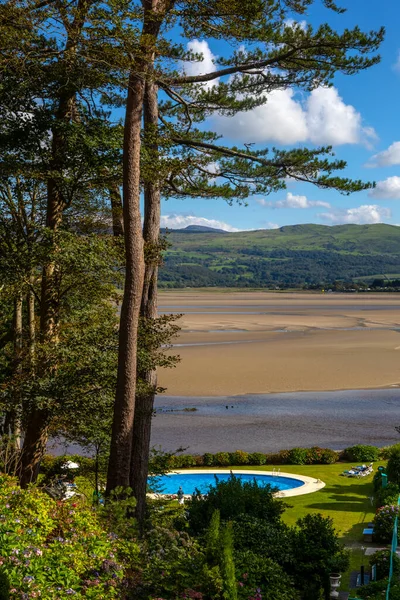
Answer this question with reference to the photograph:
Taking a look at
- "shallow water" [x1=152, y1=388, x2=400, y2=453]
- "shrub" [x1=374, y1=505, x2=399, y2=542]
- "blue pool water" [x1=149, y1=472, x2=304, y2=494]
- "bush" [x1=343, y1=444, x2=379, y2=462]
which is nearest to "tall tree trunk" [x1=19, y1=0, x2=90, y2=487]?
"shrub" [x1=374, y1=505, x2=399, y2=542]

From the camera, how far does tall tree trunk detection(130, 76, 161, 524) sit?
1270cm

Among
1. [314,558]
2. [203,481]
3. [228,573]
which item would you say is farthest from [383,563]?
[203,481]

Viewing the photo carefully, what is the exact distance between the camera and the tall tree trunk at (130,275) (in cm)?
1143

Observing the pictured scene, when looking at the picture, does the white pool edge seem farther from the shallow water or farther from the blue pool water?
the shallow water

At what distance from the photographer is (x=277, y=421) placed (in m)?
31.9

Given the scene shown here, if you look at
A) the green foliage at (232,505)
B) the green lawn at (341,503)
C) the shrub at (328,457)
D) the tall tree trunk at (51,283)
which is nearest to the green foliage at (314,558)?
the green foliage at (232,505)

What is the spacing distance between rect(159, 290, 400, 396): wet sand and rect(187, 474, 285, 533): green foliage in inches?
975

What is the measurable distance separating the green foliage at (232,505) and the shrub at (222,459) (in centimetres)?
1218

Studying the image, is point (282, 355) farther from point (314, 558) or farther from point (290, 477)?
point (314, 558)

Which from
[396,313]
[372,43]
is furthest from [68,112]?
[396,313]

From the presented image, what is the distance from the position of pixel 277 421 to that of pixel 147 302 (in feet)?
65.2

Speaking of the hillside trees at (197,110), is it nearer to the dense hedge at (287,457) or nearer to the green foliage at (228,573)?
the green foliage at (228,573)

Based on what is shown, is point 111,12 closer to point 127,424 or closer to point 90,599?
point 127,424

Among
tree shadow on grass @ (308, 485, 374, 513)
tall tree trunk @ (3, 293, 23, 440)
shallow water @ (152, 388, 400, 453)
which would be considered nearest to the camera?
tall tree trunk @ (3, 293, 23, 440)
